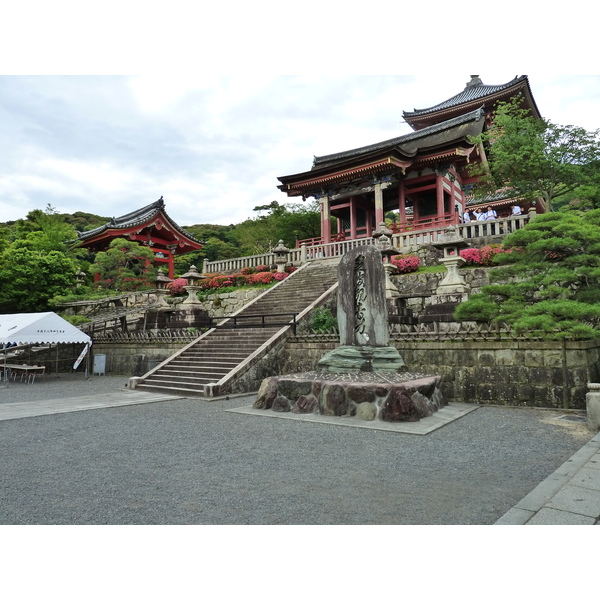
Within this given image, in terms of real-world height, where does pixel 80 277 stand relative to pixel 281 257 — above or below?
below

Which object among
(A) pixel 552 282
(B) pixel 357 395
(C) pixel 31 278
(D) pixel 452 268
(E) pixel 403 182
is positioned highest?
(E) pixel 403 182

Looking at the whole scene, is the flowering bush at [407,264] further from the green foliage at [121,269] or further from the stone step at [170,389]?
the green foliage at [121,269]

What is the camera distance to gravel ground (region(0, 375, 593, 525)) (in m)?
3.42

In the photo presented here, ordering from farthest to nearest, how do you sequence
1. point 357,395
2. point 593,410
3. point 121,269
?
1. point 121,269
2. point 357,395
3. point 593,410

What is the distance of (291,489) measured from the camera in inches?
155

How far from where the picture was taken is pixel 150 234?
26781 mm

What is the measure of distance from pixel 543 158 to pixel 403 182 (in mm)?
8164

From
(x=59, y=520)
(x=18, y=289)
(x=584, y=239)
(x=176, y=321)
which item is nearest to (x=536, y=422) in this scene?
(x=584, y=239)

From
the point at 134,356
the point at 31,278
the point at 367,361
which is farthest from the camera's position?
the point at 31,278

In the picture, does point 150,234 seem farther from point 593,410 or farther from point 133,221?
point 593,410

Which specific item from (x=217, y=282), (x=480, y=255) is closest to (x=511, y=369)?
(x=480, y=255)

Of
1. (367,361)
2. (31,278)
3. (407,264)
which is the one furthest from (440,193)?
(31,278)

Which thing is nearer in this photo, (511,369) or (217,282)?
(511,369)

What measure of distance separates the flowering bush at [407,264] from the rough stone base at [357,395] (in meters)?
8.86
